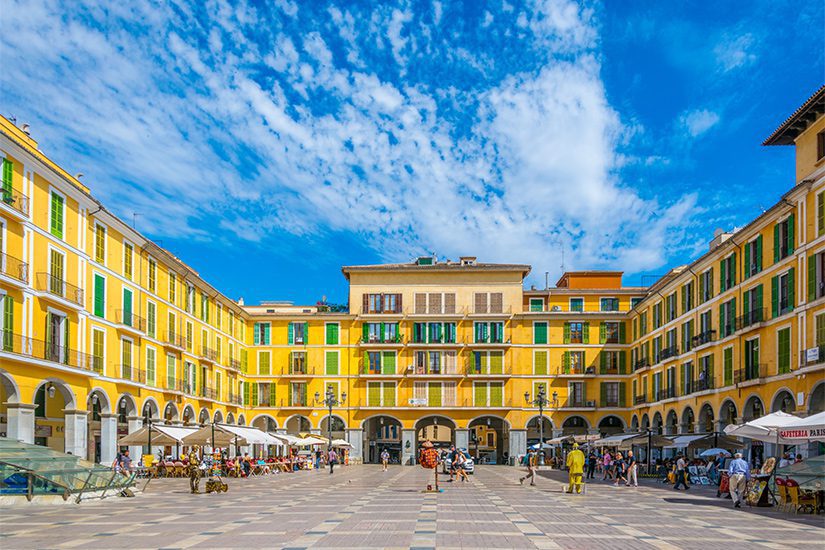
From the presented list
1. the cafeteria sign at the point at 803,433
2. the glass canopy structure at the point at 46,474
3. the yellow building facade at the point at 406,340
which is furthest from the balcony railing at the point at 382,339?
the cafeteria sign at the point at 803,433

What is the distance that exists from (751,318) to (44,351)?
31.3 meters

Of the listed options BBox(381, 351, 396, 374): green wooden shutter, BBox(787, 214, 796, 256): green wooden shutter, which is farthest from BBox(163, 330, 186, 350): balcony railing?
BBox(787, 214, 796, 256): green wooden shutter

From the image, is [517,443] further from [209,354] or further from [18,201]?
[18,201]

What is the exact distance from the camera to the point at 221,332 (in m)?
62.6

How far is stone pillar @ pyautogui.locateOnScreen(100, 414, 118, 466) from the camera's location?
40625mm

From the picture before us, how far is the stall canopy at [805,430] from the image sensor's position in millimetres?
24031

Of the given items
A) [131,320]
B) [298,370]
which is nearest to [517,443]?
[298,370]

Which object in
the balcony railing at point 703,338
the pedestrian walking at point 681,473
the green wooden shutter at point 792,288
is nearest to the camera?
the pedestrian walking at point 681,473

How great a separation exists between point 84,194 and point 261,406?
35.5 metres

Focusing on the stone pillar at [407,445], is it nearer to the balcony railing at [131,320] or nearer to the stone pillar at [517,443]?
the stone pillar at [517,443]

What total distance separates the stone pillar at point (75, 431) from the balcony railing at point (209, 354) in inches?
756

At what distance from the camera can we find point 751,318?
135 feet

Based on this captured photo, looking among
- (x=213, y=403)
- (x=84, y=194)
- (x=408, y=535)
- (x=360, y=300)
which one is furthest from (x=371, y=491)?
(x=360, y=300)

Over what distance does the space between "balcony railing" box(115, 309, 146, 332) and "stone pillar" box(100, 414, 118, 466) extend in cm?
474
